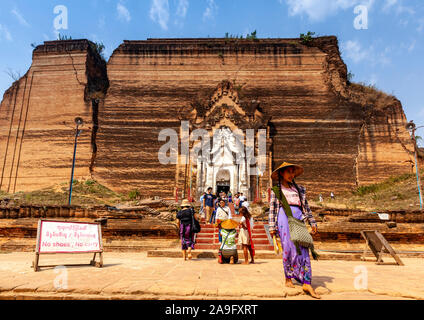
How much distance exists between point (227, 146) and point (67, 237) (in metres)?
17.9

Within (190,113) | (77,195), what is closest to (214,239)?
(77,195)

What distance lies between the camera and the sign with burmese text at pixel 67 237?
5191 mm

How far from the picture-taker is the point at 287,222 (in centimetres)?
383

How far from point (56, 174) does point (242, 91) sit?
676 inches

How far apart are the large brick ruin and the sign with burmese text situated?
16.2m

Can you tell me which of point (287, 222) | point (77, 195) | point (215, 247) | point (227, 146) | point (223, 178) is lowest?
point (215, 247)

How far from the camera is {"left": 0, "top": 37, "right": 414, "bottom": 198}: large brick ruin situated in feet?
75.9

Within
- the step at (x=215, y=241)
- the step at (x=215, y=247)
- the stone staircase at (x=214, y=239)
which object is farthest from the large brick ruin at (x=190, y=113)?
the step at (x=215, y=247)

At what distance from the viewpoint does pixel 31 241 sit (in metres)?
9.86

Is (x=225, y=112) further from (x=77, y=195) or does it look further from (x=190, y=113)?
(x=77, y=195)

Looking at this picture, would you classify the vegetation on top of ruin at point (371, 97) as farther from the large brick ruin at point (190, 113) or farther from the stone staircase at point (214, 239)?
the stone staircase at point (214, 239)

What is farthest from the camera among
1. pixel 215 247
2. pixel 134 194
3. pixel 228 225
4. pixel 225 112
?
pixel 225 112
